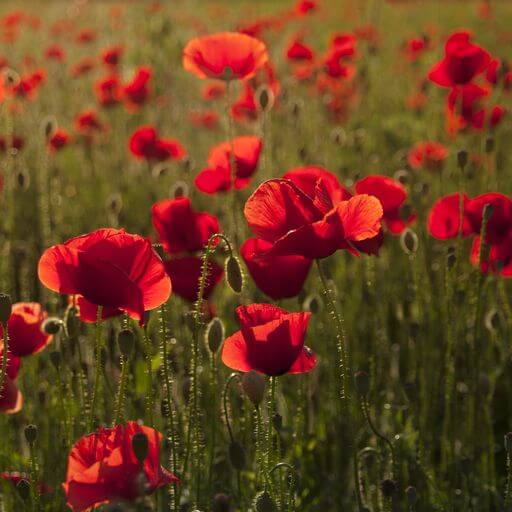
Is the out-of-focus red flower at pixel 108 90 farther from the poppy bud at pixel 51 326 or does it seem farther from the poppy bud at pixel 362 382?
the poppy bud at pixel 362 382

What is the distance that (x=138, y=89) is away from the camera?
187 inches

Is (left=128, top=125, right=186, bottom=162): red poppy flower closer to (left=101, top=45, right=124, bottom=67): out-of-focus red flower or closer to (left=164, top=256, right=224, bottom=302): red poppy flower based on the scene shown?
(left=164, top=256, right=224, bottom=302): red poppy flower

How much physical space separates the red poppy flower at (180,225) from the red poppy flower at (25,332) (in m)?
0.35

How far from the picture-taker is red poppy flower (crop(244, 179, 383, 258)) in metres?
1.63

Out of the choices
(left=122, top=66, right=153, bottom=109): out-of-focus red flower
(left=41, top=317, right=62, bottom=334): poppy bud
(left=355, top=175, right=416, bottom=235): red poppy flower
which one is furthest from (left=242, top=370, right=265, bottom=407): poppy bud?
(left=122, top=66, right=153, bottom=109): out-of-focus red flower

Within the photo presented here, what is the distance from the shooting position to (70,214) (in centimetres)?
465

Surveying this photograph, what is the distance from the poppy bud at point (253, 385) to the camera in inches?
61.2

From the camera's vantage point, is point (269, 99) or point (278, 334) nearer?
point (278, 334)

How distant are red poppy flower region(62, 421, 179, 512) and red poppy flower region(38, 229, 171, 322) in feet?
0.75

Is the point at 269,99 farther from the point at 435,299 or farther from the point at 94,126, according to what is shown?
the point at 94,126

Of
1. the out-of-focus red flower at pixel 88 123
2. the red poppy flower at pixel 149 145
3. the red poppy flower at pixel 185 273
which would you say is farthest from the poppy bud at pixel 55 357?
the out-of-focus red flower at pixel 88 123

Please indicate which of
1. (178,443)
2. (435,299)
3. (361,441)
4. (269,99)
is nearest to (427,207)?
(435,299)

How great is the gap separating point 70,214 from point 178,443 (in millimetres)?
2916

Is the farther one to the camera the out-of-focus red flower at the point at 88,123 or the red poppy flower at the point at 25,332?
the out-of-focus red flower at the point at 88,123
